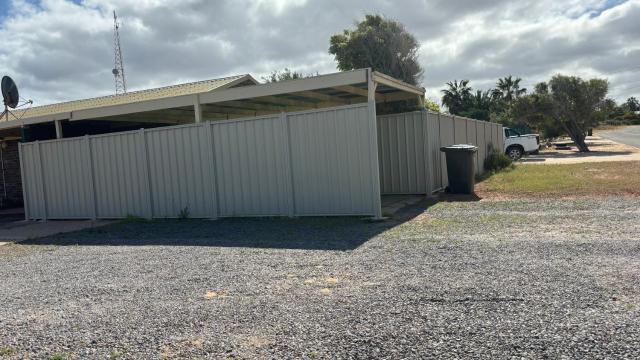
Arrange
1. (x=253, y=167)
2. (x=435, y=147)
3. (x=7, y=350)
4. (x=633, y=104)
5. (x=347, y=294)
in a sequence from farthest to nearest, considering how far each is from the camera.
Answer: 1. (x=633, y=104)
2. (x=435, y=147)
3. (x=253, y=167)
4. (x=347, y=294)
5. (x=7, y=350)

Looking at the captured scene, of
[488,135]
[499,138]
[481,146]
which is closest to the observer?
[481,146]

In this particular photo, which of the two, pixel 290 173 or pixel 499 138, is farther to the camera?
pixel 499 138

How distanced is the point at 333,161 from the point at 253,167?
186 cm

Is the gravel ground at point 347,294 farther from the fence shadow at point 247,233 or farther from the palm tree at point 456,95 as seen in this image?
the palm tree at point 456,95

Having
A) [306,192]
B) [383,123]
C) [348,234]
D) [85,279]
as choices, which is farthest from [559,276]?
[383,123]

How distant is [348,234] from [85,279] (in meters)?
3.84

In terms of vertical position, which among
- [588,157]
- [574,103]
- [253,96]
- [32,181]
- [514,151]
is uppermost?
[574,103]

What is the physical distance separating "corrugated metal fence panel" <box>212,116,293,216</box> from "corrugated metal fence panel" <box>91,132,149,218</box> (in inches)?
90.4

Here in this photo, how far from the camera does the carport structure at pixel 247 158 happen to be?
9.86m

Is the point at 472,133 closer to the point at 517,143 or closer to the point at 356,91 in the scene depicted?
the point at 356,91

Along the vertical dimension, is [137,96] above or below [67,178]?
above

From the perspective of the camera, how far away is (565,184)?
1299cm

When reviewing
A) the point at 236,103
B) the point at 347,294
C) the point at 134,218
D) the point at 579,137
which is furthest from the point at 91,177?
the point at 579,137

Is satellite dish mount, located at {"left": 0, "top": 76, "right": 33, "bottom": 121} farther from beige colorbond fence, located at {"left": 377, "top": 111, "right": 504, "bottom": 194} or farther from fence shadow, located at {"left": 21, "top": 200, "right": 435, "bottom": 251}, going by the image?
beige colorbond fence, located at {"left": 377, "top": 111, "right": 504, "bottom": 194}
